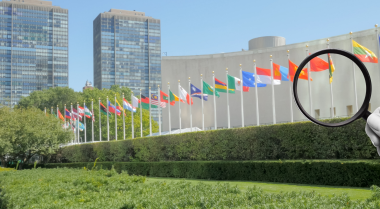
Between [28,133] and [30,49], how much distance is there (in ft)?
308

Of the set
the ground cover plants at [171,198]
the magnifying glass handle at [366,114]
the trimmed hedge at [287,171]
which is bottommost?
the trimmed hedge at [287,171]

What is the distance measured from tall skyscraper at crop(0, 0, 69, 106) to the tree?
84.8 m

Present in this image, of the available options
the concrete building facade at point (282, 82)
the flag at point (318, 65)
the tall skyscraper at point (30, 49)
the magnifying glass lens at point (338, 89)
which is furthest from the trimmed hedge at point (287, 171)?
the tall skyscraper at point (30, 49)

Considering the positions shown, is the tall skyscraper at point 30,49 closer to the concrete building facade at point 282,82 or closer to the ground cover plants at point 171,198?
the concrete building facade at point 282,82

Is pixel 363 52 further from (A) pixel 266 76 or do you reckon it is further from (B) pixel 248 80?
(B) pixel 248 80

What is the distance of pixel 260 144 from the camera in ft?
65.7

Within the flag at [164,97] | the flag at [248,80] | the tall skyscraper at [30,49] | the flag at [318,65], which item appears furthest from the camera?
the tall skyscraper at [30,49]

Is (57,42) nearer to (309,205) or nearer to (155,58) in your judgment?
(155,58)

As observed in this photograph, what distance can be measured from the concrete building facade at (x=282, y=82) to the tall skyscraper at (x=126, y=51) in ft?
333

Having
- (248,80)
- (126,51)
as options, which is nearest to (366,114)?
(248,80)

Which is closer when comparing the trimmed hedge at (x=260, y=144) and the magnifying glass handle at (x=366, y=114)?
the magnifying glass handle at (x=366, y=114)

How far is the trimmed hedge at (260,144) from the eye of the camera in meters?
16.1

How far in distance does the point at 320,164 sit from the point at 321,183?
849 millimetres

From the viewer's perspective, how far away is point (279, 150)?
1908 centimetres
